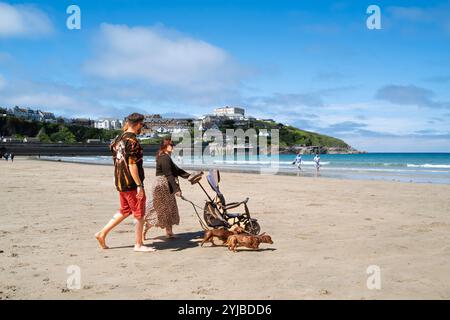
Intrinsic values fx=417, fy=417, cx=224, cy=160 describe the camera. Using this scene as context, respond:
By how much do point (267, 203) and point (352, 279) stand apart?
839cm

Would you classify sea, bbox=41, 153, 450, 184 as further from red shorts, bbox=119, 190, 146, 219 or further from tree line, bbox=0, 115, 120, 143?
tree line, bbox=0, 115, 120, 143

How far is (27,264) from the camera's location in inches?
235

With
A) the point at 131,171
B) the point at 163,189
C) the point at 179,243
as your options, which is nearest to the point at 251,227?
the point at 179,243

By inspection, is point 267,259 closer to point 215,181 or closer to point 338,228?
point 215,181

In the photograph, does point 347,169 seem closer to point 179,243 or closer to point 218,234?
point 179,243

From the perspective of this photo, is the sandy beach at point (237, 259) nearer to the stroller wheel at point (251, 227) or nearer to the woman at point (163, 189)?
the stroller wheel at point (251, 227)

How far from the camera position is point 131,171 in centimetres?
646

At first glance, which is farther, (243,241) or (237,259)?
(243,241)

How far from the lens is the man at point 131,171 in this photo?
6.48m

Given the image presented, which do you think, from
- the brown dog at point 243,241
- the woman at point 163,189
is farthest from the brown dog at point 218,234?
the woman at point 163,189

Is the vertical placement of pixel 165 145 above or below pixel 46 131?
below

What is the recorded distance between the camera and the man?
648cm

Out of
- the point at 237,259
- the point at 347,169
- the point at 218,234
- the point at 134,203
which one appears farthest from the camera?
the point at 347,169
